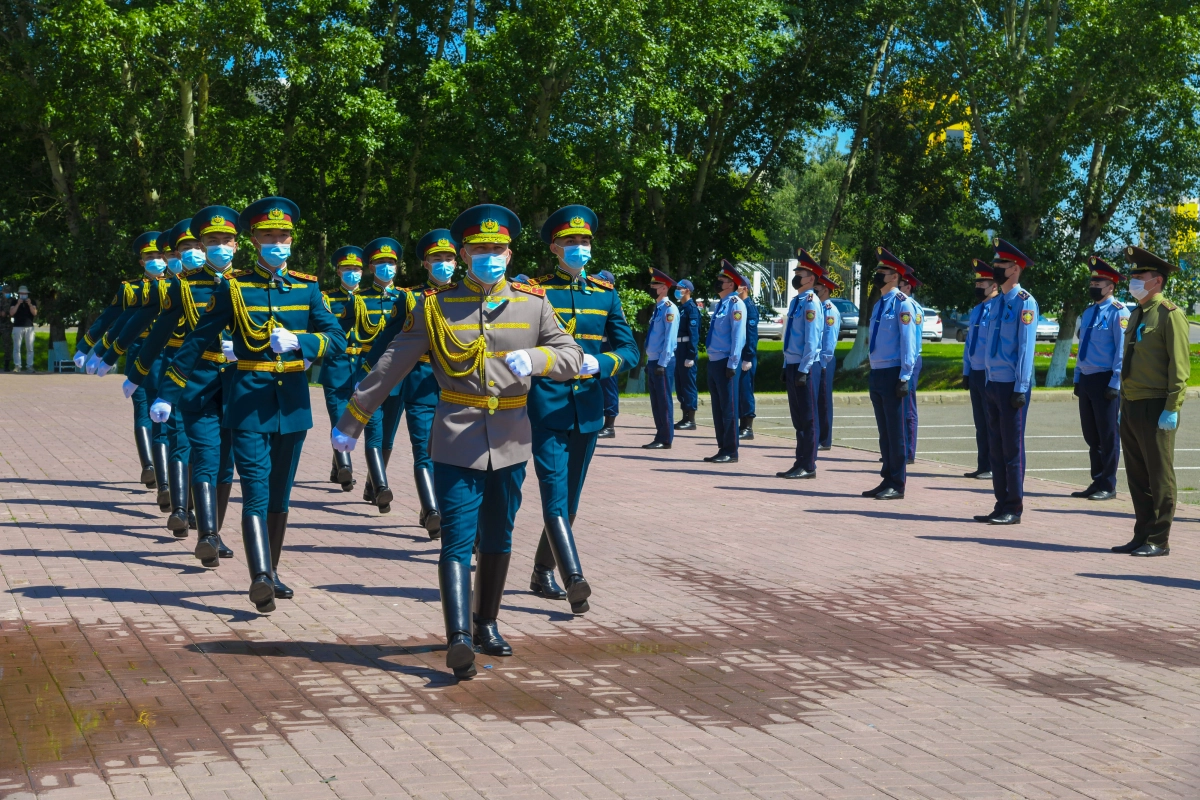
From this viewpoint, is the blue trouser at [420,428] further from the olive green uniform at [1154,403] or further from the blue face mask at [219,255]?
the olive green uniform at [1154,403]

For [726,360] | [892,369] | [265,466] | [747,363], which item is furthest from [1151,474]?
[747,363]

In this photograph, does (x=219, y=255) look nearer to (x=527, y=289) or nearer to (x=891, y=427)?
(x=527, y=289)

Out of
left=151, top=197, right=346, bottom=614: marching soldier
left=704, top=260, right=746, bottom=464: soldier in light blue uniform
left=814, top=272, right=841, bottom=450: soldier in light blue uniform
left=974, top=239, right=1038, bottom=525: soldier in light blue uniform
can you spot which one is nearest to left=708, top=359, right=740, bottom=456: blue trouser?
left=704, top=260, right=746, bottom=464: soldier in light blue uniform

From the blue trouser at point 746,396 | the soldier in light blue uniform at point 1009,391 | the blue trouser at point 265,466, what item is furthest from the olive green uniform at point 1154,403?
the blue trouser at point 746,396

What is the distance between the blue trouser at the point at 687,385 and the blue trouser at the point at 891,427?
595 centimetres

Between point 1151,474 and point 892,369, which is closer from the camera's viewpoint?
point 1151,474

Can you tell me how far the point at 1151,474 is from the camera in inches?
375

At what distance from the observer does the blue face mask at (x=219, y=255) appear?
8008 millimetres

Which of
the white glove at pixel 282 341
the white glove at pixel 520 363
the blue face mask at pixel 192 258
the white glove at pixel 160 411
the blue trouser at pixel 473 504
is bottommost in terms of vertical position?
the blue trouser at pixel 473 504

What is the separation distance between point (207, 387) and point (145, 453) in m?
3.72

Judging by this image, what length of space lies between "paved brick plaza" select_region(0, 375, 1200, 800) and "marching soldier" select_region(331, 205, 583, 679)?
64 centimetres

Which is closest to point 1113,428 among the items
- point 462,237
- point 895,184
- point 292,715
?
point 462,237

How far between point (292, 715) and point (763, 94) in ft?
103

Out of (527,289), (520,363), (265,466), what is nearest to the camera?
(520,363)
